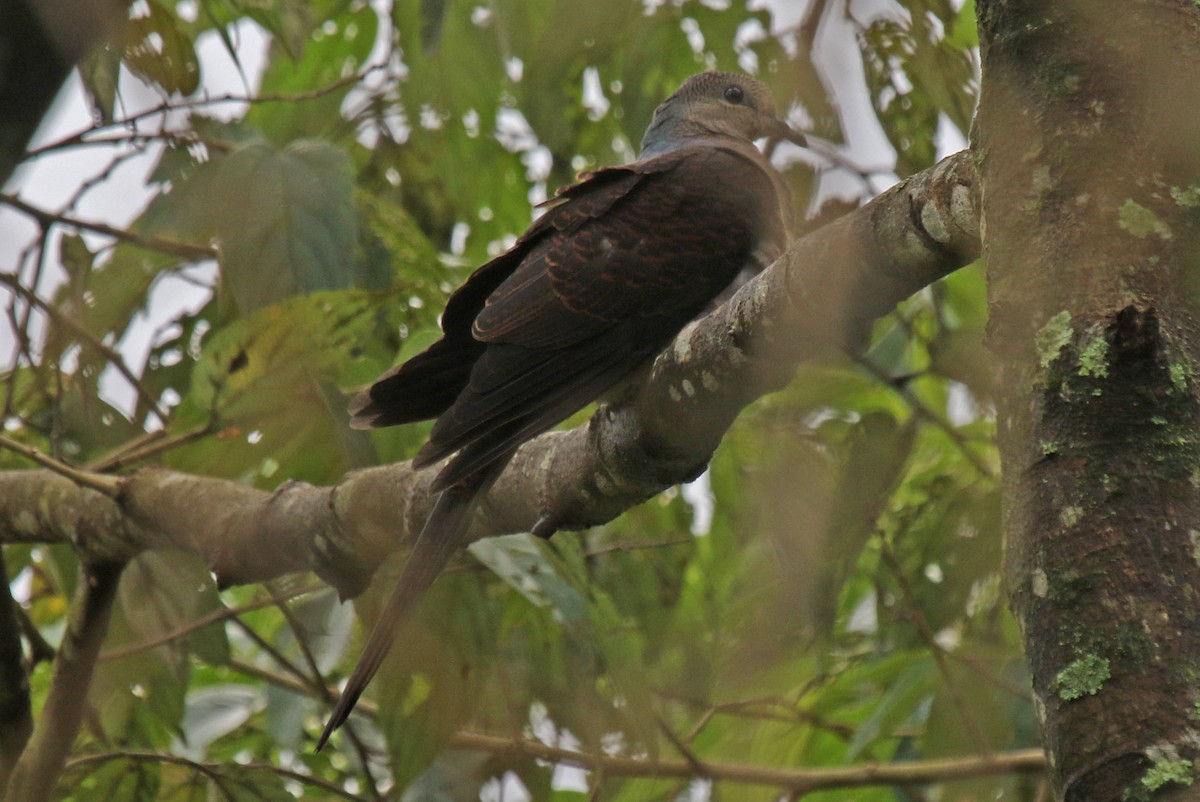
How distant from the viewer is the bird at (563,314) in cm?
219

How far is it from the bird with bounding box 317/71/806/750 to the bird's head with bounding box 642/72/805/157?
582 millimetres

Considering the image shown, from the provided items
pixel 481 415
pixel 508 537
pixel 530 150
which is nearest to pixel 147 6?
pixel 481 415

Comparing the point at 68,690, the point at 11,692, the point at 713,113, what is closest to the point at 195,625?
the point at 68,690

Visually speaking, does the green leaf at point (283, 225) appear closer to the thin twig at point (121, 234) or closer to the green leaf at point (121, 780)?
the thin twig at point (121, 234)

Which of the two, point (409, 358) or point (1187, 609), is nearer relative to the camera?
point (1187, 609)

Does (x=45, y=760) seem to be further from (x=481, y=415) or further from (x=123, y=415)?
(x=481, y=415)

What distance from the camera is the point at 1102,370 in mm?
1103

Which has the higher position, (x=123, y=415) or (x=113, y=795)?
(x=123, y=415)

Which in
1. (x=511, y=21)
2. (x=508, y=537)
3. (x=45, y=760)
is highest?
(x=511, y=21)

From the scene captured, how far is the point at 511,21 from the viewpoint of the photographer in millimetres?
2906

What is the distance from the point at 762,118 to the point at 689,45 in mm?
721

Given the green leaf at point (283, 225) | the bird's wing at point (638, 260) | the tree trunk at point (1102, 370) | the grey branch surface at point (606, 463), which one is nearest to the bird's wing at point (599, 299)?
the bird's wing at point (638, 260)

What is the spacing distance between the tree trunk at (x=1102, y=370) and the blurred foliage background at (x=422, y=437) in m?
0.68

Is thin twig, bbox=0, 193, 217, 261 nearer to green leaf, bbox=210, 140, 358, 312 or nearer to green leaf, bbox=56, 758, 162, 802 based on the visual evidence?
green leaf, bbox=210, 140, 358, 312
